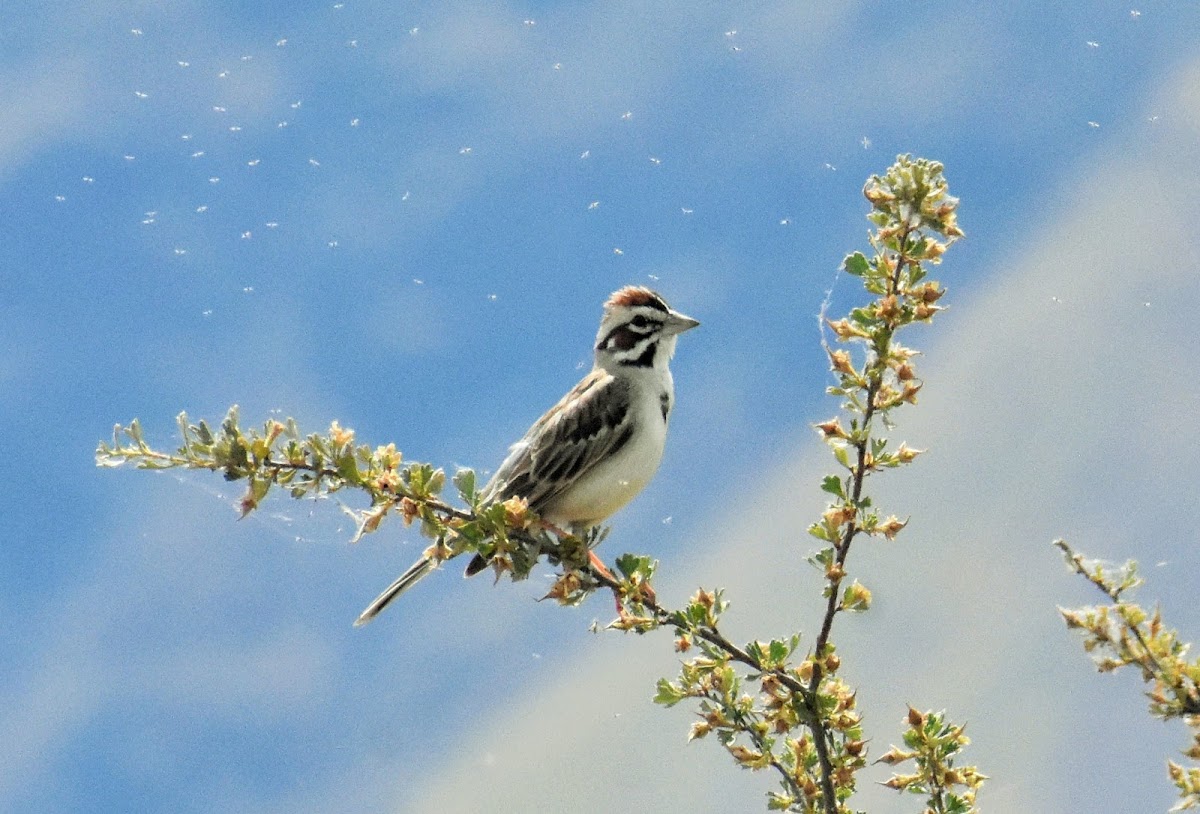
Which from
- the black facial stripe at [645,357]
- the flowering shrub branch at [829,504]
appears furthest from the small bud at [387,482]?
the black facial stripe at [645,357]

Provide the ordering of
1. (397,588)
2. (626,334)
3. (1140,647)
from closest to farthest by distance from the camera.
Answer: (1140,647) < (397,588) < (626,334)

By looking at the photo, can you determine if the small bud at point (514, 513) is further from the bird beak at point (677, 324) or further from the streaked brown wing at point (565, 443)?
the bird beak at point (677, 324)

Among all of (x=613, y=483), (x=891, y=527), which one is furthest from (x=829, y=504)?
(x=613, y=483)

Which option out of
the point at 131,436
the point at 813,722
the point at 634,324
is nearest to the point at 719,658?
the point at 813,722

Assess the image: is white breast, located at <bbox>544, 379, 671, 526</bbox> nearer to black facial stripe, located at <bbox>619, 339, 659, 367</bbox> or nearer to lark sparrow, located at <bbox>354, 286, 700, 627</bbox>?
lark sparrow, located at <bbox>354, 286, 700, 627</bbox>

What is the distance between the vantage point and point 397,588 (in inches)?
291

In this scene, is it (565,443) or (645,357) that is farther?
(645,357)

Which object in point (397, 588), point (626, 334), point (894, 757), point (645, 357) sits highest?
point (626, 334)

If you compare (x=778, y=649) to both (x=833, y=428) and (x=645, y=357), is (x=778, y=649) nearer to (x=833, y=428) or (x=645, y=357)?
(x=833, y=428)

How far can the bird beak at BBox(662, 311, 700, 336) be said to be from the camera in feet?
29.0

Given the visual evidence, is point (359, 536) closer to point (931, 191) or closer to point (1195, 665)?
point (931, 191)

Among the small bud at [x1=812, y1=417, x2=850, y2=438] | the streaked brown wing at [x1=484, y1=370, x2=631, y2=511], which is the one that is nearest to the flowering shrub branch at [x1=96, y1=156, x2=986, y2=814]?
the small bud at [x1=812, y1=417, x2=850, y2=438]

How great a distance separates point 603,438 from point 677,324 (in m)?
1.09

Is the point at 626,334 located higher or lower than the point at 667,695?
higher
